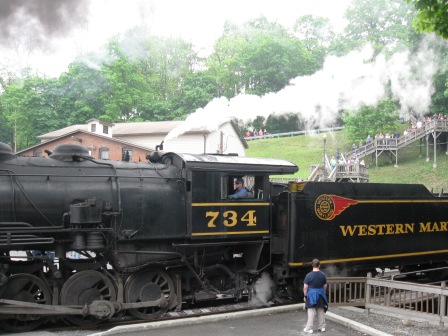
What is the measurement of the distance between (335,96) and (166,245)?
50.0 feet

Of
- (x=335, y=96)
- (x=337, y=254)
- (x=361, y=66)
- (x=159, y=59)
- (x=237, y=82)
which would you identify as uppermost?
(x=159, y=59)

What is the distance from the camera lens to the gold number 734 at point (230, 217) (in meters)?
9.21

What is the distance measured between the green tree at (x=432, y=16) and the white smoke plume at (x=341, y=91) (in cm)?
825

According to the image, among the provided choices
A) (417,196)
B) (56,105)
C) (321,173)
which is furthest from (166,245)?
(56,105)

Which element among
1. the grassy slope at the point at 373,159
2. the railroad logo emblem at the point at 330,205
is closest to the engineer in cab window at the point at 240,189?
the railroad logo emblem at the point at 330,205

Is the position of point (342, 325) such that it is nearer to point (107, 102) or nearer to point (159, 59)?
point (107, 102)

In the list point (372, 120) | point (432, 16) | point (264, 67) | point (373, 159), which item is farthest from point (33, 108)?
point (432, 16)

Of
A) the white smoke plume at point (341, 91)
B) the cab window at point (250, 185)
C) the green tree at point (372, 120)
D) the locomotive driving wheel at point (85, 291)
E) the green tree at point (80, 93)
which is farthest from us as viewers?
the green tree at point (80, 93)

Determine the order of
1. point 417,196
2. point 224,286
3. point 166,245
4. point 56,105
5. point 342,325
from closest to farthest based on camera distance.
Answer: point 342,325
point 166,245
point 224,286
point 417,196
point 56,105

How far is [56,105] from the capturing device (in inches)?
1668

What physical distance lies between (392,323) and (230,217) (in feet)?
11.3

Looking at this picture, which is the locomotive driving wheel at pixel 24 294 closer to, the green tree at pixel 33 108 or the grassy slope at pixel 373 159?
the grassy slope at pixel 373 159

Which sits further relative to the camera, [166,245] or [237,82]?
[237,82]

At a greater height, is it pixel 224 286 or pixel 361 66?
pixel 361 66
